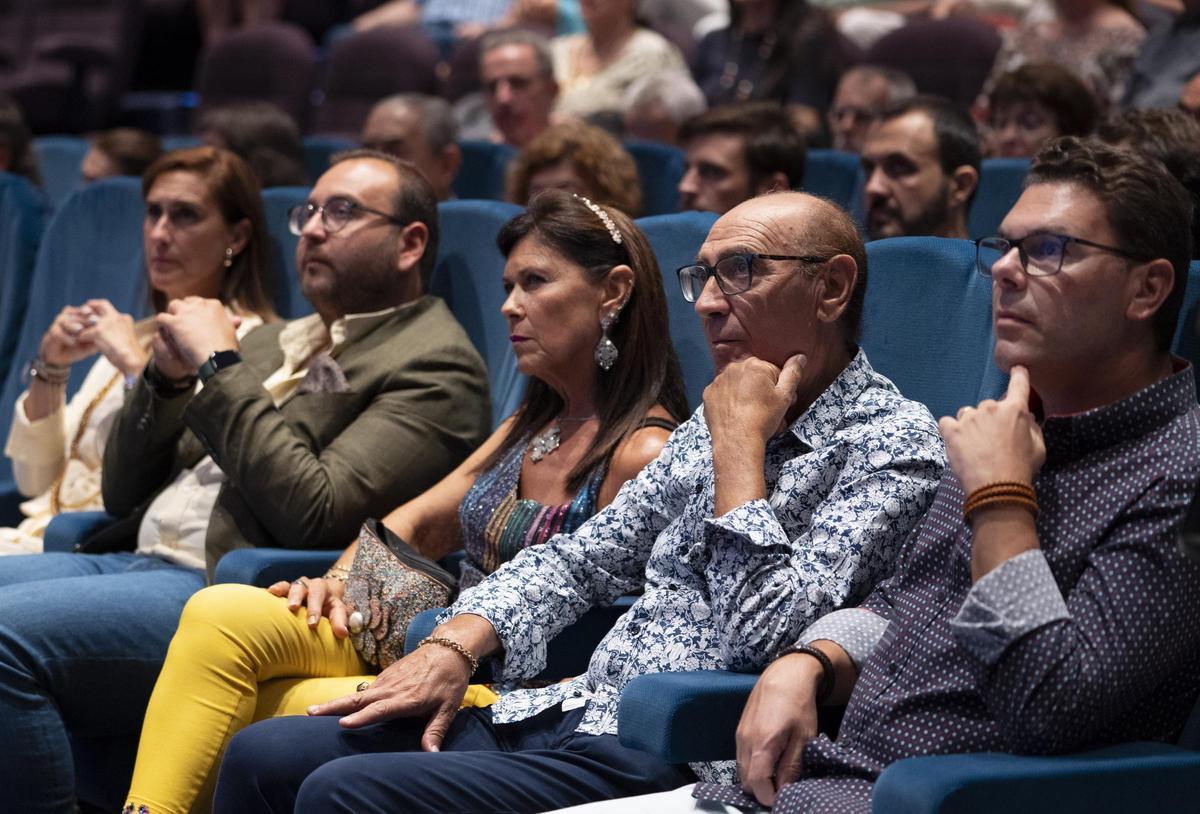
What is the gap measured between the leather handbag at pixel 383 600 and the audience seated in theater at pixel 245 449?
0.26 meters

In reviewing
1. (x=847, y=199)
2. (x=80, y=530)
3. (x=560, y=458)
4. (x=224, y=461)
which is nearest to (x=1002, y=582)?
(x=560, y=458)

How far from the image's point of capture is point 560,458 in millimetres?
2230

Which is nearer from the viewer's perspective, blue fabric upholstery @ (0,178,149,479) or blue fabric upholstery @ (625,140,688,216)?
blue fabric upholstery @ (0,178,149,479)

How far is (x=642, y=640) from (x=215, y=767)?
0.59 meters

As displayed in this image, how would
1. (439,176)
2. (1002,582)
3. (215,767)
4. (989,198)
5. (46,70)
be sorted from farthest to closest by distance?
(46,70) → (439,176) → (989,198) → (215,767) → (1002,582)

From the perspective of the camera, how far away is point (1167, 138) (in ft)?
7.19

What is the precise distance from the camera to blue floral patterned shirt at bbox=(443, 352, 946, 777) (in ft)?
5.54

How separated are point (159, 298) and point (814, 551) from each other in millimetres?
1817

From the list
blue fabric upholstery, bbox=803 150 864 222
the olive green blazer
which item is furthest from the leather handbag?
blue fabric upholstery, bbox=803 150 864 222

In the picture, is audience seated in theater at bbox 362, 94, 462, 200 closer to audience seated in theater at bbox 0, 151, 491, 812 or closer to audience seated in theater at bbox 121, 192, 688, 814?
audience seated in theater at bbox 0, 151, 491, 812

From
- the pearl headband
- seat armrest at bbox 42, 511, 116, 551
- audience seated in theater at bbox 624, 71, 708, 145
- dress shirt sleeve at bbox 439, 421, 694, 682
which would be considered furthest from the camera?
audience seated in theater at bbox 624, 71, 708, 145

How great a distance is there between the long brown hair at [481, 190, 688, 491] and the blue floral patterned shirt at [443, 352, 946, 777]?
0.23 meters

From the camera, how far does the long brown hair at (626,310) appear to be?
221 cm

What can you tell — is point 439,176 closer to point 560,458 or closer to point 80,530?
point 80,530
